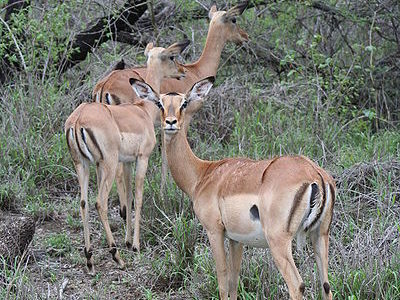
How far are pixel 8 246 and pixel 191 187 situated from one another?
66.7 inches

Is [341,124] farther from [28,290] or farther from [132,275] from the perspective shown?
[28,290]

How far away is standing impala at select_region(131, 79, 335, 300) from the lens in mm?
4598

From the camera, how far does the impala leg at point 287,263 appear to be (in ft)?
15.1

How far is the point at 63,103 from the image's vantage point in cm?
905

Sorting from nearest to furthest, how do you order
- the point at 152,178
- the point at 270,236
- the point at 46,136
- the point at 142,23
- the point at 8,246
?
the point at 270,236
the point at 8,246
the point at 152,178
the point at 46,136
the point at 142,23

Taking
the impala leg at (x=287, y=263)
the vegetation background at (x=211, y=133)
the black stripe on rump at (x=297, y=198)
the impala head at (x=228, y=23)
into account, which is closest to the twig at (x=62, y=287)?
the vegetation background at (x=211, y=133)

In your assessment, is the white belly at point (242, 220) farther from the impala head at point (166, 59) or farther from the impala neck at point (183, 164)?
the impala head at point (166, 59)

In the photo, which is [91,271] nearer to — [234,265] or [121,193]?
[121,193]

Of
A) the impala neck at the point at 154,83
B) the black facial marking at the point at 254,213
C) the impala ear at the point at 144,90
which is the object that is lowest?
the impala neck at the point at 154,83

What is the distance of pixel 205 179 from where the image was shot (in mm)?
5496

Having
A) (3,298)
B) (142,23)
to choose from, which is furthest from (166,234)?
(142,23)

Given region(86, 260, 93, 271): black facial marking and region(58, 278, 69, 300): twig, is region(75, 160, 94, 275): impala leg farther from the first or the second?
region(58, 278, 69, 300): twig

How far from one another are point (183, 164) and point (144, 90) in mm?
740

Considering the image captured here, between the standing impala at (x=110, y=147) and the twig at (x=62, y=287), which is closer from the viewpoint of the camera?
the twig at (x=62, y=287)
